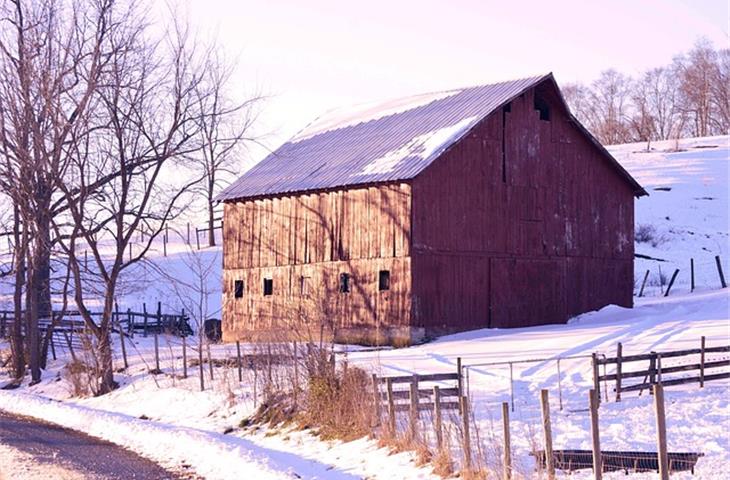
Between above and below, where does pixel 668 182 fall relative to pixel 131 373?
above

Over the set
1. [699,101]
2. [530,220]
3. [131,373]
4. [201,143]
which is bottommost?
[131,373]

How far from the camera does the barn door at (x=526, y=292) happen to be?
108 feet

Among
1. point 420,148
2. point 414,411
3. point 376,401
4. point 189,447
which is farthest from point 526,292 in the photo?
point 414,411

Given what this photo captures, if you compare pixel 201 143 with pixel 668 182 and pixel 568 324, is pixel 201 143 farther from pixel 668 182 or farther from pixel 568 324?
pixel 668 182

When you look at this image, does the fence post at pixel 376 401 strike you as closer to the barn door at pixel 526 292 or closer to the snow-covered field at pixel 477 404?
the snow-covered field at pixel 477 404

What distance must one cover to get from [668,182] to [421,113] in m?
41.8

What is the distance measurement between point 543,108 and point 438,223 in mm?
6564

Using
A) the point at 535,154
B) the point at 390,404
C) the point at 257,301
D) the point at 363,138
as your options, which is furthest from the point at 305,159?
the point at 390,404

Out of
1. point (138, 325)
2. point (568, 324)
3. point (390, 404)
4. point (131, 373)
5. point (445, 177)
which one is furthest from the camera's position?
point (138, 325)

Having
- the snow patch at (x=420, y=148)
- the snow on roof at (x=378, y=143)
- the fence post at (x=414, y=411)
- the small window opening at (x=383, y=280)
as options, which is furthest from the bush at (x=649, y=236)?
the fence post at (x=414, y=411)

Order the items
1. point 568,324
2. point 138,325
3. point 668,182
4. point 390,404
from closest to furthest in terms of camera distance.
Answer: point 390,404
point 568,324
point 138,325
point 668,182

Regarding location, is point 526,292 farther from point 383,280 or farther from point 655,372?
point 655,372

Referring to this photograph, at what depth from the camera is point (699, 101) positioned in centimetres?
10306

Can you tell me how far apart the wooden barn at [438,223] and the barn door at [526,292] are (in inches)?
1.9
